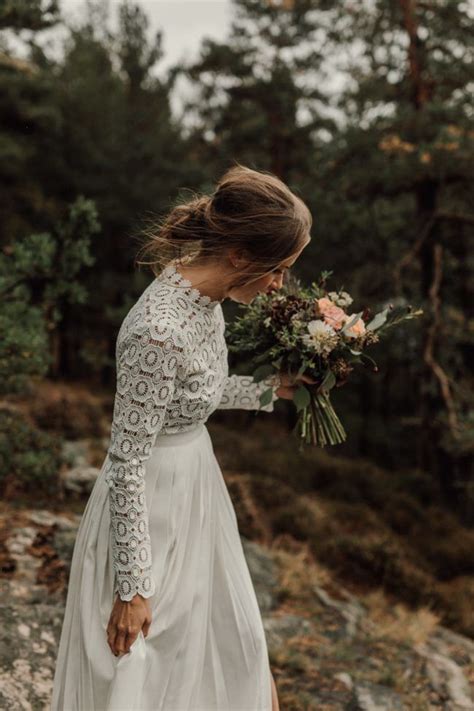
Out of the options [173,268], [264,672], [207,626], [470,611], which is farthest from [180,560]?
[470,611]

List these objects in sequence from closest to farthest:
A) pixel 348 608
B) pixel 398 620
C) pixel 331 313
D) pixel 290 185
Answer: pixel 331 313 < pixel 348 608 < pixel 398 620 < pixel 290 185

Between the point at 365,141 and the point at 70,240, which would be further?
the point at 365,141

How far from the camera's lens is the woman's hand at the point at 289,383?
8.66 ft

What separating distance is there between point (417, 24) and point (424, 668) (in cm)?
833

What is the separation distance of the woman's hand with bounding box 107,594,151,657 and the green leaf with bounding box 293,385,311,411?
0.91 meters

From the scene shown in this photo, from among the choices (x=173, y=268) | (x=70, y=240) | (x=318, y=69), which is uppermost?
(x=318, y=69)

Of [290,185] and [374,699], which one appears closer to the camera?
[374,699]

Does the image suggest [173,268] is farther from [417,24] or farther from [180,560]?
[417,24]

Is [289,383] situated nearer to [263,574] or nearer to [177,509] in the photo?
[177,509]

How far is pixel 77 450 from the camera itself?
7.88 metres

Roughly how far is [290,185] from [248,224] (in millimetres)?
6170

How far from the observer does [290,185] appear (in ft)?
26.4

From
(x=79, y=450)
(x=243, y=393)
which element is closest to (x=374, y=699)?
(x=243, y=393)

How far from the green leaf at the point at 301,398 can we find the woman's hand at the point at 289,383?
35 mm
